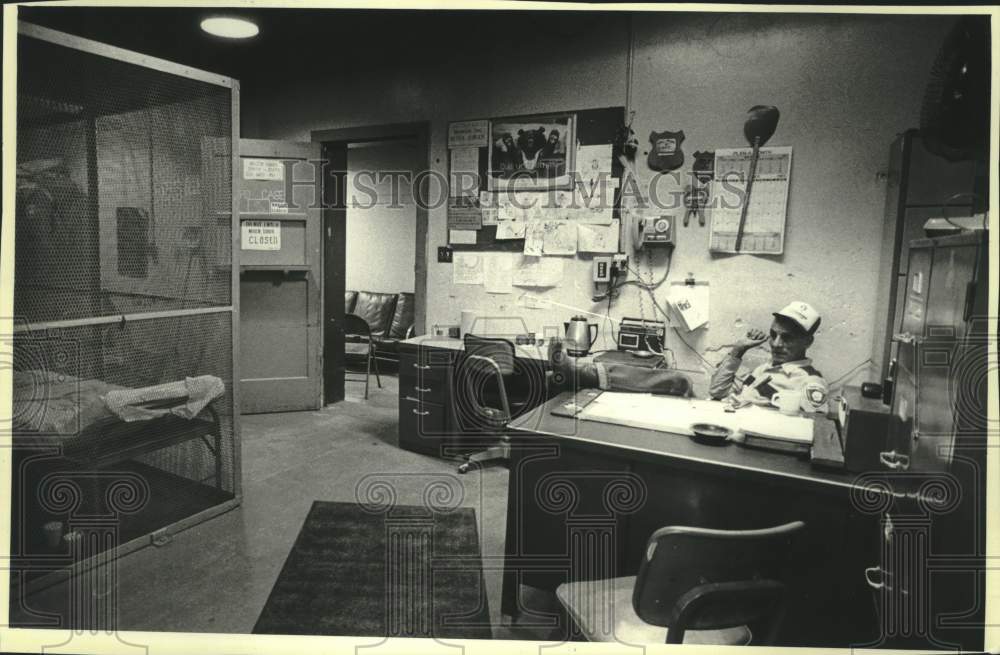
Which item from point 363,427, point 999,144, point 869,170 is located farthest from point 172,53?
point 999,144

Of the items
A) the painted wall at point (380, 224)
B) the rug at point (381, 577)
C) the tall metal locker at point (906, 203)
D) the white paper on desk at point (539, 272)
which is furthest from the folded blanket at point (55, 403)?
the painted wall at point (380, 224)

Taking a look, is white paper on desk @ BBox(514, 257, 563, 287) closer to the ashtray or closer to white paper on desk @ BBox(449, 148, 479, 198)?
white paper on desk @ BBox(449, 148, 479, 198)

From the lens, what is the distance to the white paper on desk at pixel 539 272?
156 inches

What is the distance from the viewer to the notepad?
75.6 inches

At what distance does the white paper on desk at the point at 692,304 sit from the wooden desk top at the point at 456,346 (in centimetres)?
82

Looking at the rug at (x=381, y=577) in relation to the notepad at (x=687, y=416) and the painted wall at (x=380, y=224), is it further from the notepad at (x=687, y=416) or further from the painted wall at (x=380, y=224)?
the painted wall at (x=380, y=224)

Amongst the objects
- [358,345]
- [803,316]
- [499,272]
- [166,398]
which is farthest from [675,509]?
[358,345]

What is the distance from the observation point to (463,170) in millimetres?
4211

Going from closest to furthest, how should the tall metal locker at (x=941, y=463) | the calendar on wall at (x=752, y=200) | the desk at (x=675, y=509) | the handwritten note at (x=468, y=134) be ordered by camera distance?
the tall metal locker at (x=941, y=463) < the desk at (x=675, y=509) < the calendar on wall at (x=752, y=200) < the handwritten note at (x=468, y=134)

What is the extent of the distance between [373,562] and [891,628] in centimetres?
181

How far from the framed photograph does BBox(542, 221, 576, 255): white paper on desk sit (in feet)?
0.77

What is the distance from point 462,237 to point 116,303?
2206mm

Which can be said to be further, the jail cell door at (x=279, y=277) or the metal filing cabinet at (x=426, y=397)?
the jail cell door at (x=279, y=277)

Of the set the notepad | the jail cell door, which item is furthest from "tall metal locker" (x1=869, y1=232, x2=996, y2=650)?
the jail cell door
